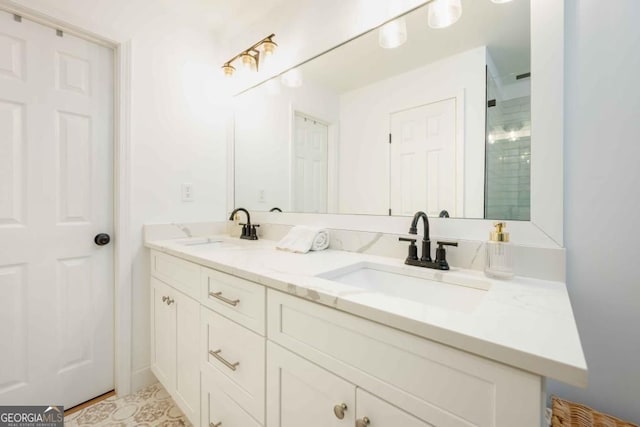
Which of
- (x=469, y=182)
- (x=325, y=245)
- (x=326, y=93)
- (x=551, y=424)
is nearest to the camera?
(x=551, y=424)

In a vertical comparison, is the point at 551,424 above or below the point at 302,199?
below

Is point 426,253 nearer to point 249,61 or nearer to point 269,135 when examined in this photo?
point 269,135

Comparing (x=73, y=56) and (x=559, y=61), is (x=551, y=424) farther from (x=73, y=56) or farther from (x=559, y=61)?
(x=73, y=56)

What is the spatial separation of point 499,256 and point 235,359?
3.09 feet

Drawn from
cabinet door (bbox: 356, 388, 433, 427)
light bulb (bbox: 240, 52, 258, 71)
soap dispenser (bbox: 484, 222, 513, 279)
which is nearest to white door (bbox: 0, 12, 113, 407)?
light bulb (bbox: 240, 52, 258, 71)

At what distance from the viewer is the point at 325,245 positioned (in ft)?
4.43

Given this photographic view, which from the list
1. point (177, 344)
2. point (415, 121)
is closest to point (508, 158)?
point (415, 121)

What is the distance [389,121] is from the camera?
1.24 m

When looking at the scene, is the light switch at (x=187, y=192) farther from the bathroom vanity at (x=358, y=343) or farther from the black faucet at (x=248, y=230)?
the bathroom vanity at (x=358, y=343)

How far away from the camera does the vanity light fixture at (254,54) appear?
1.60 metres

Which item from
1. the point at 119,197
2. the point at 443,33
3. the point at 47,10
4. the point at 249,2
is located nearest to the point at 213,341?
the point at 119,197

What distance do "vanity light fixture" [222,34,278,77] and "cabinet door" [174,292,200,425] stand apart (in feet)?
4.64

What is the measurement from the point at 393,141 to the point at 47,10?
1720mm

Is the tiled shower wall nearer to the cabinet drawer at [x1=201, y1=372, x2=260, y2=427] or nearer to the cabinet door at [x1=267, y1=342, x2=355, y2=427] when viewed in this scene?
the cabinet door at [x1=267, y1=342, x2=355, y2=427]
